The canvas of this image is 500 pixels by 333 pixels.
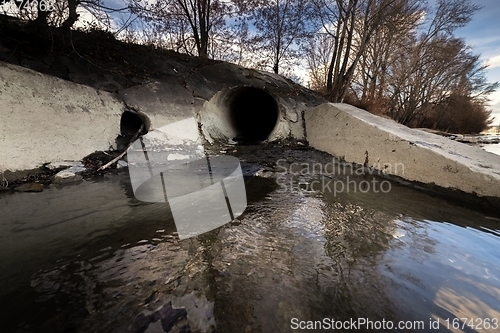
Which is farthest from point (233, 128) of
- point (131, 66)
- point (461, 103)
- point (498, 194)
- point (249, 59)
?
point (461, 103)

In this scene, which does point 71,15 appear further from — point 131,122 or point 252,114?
point 252,114

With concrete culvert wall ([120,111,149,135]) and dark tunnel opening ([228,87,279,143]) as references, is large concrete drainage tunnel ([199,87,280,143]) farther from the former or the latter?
concrete culvert wall ([120,111,149,135])

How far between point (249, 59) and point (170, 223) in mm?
15243

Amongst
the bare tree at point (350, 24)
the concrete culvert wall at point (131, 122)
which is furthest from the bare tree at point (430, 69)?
the concrete culvert wall at point (131, 122)

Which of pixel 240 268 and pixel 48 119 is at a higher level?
pixel 48 119

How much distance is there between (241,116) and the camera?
1031 centimetres

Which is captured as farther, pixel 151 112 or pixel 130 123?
pixel 130 123

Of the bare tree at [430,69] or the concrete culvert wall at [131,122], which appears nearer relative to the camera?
the concrete culvert wall at [131,122]

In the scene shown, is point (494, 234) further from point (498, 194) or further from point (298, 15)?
point (298, 15)

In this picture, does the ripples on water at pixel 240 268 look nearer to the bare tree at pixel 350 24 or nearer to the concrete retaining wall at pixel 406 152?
the concrete retaining wall at pixel 406 152

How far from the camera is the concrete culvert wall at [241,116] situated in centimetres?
745

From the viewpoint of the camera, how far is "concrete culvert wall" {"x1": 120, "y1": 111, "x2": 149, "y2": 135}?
5977mm

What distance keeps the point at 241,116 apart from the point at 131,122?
16.0 feet

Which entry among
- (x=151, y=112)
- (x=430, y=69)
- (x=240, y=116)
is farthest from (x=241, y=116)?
(x=430, y=69)
